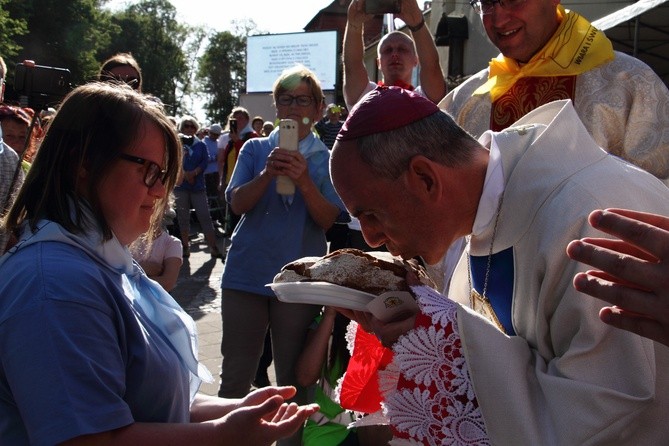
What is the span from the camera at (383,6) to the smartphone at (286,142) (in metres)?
0.87

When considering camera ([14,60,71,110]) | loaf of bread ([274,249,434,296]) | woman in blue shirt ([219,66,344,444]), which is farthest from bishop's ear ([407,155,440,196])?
camera ([14,60,71,110])

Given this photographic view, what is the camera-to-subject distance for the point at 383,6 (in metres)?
4.07

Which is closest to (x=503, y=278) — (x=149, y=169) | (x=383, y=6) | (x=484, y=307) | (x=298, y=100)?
(x=484, y=307)

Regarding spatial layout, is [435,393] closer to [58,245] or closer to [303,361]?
[58,245]

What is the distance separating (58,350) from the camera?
1.46 m

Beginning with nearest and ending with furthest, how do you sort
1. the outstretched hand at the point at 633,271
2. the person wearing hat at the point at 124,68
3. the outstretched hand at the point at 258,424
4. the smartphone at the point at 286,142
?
the outstretched hand at the point at 633,271
the outstretched hand at the point at 258,424
the smartphone at the point at 286,142
the person wearing hat at the point at 124,68

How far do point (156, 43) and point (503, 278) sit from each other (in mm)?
61923

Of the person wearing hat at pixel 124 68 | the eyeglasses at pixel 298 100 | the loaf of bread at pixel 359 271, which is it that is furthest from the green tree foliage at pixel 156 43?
the loaf of bread at pixel 359 271

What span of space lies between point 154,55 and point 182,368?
60.1 m

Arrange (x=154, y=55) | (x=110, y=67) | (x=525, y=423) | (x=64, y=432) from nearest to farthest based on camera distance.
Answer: (x=64, y=432) → (x=525, y=423) → (x=110, y=67) → (x=154, y=55)

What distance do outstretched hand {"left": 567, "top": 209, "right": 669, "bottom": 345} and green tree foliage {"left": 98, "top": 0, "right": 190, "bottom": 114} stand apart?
183ft

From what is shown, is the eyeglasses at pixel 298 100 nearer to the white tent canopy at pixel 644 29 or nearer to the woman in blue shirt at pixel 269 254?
the woman in blue shirt at pixel 269 254

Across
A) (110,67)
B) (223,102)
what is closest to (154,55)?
(223,102)

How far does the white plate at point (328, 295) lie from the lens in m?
1.89
